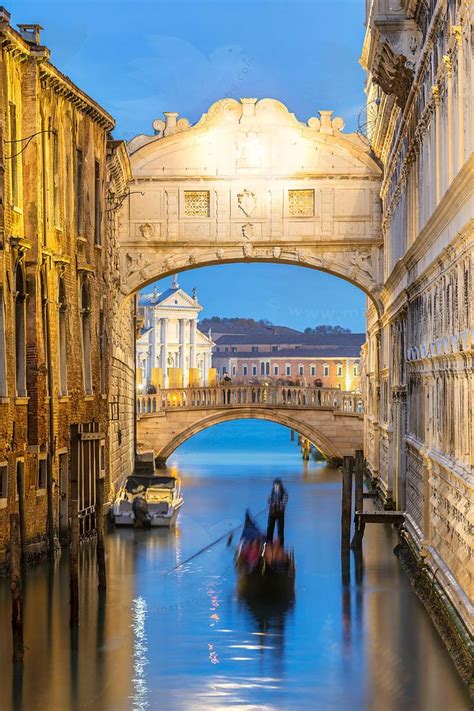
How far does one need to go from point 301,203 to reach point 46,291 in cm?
870

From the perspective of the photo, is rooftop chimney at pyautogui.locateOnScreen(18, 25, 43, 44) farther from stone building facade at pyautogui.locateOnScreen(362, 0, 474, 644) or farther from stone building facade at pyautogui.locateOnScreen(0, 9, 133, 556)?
stone building facade at pyautogui.locateOnScreen(362, 0, 474, 644)

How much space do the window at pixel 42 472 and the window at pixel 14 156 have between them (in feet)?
11.1

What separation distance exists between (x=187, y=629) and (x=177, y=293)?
68.2 metres

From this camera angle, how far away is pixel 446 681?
11.3m

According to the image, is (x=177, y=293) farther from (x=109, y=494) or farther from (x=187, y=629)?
(x=187, y=629)

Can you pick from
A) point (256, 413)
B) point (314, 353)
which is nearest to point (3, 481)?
point (256, 413)

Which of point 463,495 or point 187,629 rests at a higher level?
point 463,495

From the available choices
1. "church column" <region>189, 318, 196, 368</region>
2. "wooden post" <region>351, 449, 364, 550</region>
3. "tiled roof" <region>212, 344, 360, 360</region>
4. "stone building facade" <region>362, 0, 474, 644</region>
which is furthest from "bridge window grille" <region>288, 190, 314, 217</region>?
"tiled roof" <region>212, 344, 360, 360</region>

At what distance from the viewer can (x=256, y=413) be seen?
3775 centimetres

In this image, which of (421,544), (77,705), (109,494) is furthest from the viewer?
(109,494)

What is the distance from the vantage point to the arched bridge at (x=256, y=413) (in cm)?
3600

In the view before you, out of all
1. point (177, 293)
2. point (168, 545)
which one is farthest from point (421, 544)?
point (177, 293)

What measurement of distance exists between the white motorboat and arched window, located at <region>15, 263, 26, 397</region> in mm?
6428

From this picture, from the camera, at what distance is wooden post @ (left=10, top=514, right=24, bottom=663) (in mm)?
12086
